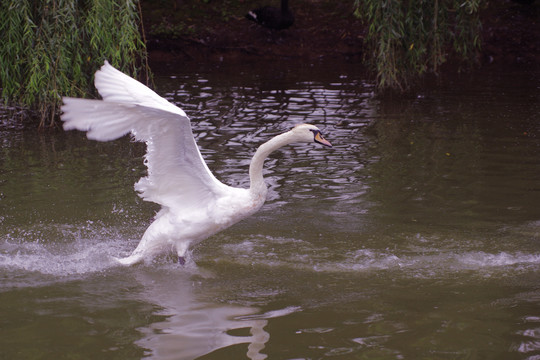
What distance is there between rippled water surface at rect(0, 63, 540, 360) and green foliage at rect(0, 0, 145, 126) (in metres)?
0.91

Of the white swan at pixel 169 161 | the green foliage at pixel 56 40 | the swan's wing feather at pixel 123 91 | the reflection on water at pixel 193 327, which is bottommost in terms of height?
the reflection on water at pixel 193 327

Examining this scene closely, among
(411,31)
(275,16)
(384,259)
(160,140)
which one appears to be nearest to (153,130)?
(160,140)

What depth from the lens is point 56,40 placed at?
31.8ft

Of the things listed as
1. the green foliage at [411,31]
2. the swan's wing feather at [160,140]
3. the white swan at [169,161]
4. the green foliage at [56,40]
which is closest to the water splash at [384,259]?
the white swan at [169,161]

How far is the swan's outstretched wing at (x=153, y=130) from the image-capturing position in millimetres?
5082

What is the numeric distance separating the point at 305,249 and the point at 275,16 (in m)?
13.9

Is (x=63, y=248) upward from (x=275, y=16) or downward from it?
downward

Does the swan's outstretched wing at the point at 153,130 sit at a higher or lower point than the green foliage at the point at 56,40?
lower

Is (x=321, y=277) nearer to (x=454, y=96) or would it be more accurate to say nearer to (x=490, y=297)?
(x=490, y=297)

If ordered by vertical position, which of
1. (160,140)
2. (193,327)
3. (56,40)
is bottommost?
(193,327)

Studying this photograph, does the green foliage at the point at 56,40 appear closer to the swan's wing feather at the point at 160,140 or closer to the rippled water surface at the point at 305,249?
the rippled water surface at the point at 305,249

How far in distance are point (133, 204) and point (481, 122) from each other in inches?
238

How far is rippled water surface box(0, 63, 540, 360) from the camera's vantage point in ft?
15.9

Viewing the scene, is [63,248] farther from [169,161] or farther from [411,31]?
[411,31]
